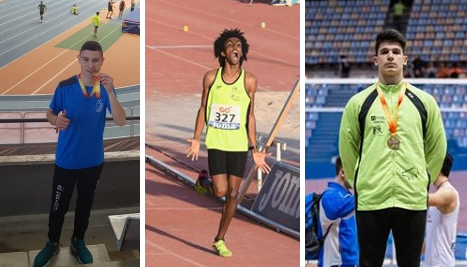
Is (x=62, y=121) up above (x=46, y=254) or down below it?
above

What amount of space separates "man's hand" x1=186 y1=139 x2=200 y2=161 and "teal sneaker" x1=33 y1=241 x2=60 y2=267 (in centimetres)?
87

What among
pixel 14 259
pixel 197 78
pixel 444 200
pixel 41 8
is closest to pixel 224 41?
pixel 197 78

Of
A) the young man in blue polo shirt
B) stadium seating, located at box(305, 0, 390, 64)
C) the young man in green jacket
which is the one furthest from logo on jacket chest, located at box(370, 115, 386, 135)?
stadium seating, located at box(305, 0, 390, 64)

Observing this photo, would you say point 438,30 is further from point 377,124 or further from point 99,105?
point 377,124

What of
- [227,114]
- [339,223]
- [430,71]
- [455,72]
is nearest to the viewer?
[227,114]

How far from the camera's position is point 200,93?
3311 mm

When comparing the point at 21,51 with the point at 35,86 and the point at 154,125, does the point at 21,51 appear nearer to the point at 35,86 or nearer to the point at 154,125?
the point at 35,86

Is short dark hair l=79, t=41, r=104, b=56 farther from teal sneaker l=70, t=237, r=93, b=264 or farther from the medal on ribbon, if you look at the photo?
the medal on ribbon

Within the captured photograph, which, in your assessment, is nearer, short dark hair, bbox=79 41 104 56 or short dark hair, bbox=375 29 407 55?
short dark hair, bbox=375 29 407 55

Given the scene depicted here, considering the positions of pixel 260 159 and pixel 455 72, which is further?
pixel 455 72

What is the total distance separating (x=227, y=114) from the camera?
10.7 feet

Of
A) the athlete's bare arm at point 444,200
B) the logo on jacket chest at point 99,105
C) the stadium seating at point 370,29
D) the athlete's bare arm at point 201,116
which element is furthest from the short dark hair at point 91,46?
the stadium seating at point 370,29

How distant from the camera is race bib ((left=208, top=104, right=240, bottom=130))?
3.27m

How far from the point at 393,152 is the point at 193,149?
883mm
